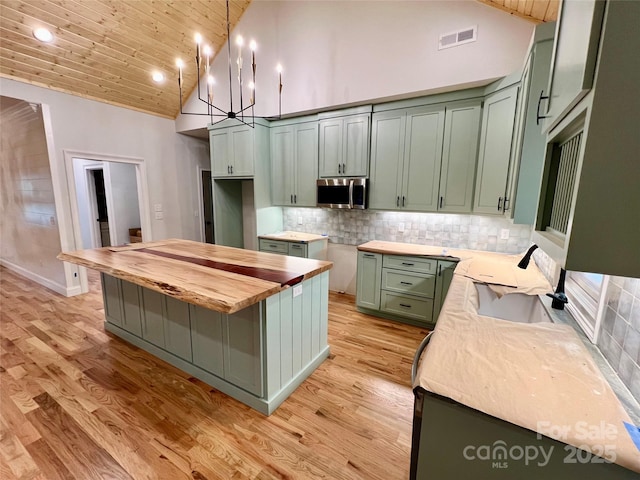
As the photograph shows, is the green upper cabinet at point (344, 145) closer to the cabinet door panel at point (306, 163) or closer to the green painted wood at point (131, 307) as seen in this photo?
the cabinet door panel at point (306, 163)

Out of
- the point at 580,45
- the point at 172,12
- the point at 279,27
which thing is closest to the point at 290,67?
the point at 279,27

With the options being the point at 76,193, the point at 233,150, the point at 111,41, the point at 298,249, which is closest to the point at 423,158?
the point at 298,249

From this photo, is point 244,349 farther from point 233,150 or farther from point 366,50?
point 366,50

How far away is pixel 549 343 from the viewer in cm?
114

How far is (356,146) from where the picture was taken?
3.39 meters

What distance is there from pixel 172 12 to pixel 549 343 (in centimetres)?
496

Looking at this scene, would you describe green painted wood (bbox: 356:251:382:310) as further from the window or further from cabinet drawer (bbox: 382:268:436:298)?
the window

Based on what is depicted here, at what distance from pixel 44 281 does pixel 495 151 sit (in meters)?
6.59

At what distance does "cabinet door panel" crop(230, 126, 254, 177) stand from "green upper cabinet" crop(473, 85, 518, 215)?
2970mm

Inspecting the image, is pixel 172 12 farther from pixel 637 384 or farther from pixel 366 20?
pixel 637 384

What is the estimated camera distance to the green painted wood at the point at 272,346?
177cm

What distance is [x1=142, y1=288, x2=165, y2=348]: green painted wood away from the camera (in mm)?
2361

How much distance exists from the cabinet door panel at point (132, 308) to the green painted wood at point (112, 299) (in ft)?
0.34

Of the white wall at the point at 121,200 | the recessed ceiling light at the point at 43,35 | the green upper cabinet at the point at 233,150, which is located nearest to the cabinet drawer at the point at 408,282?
the green upper cabinet at the point at 233,150
